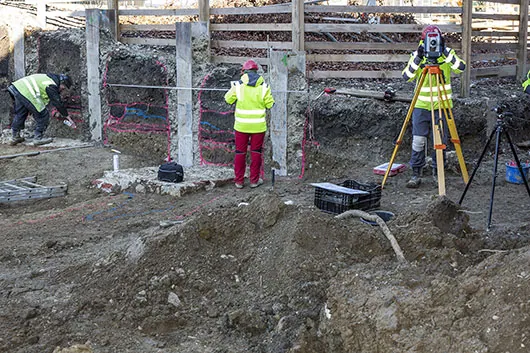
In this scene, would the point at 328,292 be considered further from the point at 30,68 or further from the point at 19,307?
the point at 30,68

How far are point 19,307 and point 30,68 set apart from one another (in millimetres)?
10975

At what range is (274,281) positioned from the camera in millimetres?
5738

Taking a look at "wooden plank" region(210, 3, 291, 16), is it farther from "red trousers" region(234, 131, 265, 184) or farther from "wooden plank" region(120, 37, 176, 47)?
"red trousers" region(234, 131, 265, 184)

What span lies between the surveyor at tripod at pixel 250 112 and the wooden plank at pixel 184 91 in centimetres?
228

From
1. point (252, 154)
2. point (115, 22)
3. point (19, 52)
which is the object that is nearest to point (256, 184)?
point (252, 154)

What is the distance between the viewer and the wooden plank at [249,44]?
11.6 m

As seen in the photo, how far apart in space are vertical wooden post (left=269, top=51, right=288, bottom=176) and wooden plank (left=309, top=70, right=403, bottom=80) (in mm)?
621

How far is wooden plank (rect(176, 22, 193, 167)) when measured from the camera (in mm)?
12570

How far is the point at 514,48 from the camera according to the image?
13.1 metres

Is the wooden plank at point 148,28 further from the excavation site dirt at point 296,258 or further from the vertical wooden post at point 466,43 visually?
the vertical wooden post at point 466,43

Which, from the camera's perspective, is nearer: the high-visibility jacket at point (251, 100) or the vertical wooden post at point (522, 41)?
the high-visibility jacket at point (251, 100)

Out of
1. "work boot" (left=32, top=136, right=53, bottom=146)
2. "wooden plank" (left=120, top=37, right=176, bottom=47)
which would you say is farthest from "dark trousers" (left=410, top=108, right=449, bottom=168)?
"work boot" (left=32, top=136, right=53, bottom=146)

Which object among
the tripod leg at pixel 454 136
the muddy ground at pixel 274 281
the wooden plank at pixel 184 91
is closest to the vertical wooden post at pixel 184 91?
the wooden plank at pixel 184 91

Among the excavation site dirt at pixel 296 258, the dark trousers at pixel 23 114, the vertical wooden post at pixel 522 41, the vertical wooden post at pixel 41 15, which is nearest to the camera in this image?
the excavation site dirt at pixel 296 258
